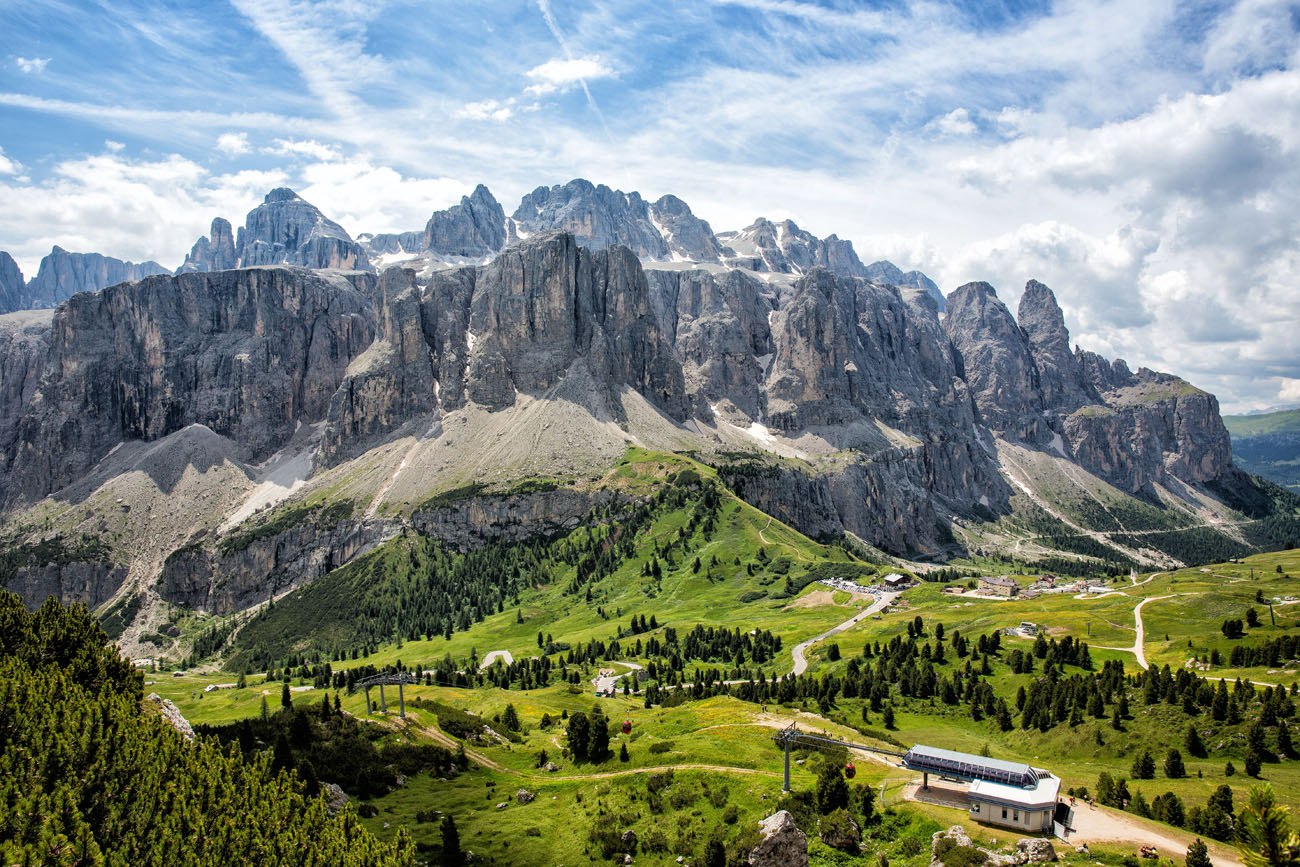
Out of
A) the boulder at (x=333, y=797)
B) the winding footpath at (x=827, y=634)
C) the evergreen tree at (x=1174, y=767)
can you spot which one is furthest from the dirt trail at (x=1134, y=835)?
→ the winding footpath at (x=827, y=634)

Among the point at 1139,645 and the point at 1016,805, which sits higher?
the point at 1016,805

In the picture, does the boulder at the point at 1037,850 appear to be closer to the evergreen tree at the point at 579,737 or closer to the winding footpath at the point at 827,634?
the evergreen tree at the point at 579,737

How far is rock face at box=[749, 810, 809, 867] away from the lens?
5544 cm

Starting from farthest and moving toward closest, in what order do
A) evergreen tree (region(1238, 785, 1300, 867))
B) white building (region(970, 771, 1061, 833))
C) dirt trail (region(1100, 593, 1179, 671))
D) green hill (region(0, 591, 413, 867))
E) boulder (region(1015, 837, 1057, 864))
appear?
dirt trail (region(1100, 593, 1179, 671)), white building (region(970, 771, 1061, 833)), boulder (region(1015, 837, 1057, 864)), green hill (region(0, 591, 413, 867)), evergreen tree (region(1238, 785, 1300, 867))

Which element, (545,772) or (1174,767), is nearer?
(1174,767)

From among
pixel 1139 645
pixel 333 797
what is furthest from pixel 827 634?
pixel 333 797

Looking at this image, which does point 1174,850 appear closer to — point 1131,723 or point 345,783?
point 1131,723

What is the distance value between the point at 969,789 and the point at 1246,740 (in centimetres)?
4774

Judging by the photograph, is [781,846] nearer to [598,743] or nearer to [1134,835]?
[1134,835]

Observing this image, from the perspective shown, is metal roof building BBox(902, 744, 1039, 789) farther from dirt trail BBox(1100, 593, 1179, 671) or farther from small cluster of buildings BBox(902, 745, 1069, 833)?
dirt trail BBox(1100, 593, 1179, 671)

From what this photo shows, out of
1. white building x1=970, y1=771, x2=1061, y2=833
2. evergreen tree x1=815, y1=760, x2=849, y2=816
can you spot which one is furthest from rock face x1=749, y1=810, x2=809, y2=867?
white building x1=970, y1=771, x2=1061, y2=833

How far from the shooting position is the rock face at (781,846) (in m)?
55.4

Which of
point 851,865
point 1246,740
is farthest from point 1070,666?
point 851,865

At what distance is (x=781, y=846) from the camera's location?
55.8 metres
